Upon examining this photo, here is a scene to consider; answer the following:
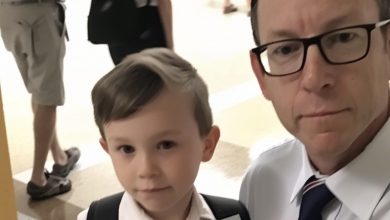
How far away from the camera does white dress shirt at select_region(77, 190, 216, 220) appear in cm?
151

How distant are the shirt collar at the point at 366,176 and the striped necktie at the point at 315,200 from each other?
3 centimetres

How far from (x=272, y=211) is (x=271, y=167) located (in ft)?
0.37

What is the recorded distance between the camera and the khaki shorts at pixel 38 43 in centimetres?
317

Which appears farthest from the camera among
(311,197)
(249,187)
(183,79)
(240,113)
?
(240,113)

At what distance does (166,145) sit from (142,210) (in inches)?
6.6

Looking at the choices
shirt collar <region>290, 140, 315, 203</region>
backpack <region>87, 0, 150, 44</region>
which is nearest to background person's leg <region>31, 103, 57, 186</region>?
backpack <region>87, 0, 150, 44</region>

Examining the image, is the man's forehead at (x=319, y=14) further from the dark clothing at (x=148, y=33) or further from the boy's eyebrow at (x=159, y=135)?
the dark clothing at (x=148, y=33)

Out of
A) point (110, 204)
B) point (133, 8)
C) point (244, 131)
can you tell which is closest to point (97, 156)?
point (244, 131)

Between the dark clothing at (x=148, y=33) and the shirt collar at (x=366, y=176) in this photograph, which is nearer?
the shirt collar at (x=366, y=176)

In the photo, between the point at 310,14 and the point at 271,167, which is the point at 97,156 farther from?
the point at 310,14

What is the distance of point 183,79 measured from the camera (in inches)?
59.3

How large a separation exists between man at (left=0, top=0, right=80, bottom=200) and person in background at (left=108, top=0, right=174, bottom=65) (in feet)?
2.09

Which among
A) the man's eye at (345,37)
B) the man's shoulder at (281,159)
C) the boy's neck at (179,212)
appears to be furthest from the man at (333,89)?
the boy's neck at (179,212)

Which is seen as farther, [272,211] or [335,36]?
[272,211]
